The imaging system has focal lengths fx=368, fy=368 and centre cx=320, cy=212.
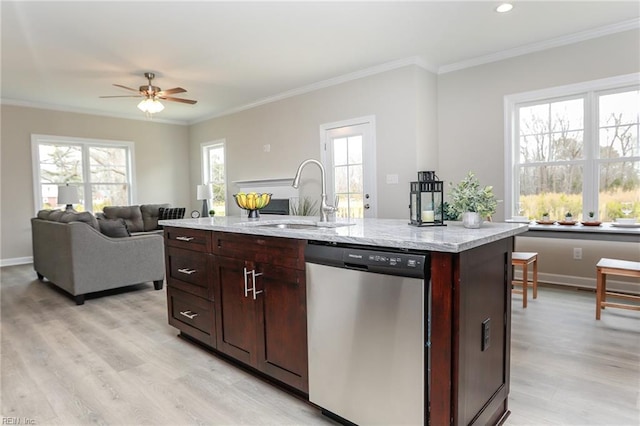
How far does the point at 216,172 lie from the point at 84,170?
7.90 feet

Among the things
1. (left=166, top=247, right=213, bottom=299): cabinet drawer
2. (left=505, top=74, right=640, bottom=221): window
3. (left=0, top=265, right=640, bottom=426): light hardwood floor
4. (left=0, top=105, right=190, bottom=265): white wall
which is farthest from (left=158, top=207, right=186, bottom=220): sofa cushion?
(left=505, top=74, right=640, bottom=221): window

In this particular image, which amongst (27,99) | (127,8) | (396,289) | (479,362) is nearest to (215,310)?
(396,289)

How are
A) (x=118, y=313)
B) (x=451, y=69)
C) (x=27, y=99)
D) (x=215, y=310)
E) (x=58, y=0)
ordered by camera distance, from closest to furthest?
(x=215, y=310) < (x=58, y=0) < (x=118, y=313) < (x=451, y=69) < (x=27, y=99)

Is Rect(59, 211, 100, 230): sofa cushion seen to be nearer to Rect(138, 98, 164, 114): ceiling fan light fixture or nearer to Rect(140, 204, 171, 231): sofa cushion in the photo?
Rect(138, 98, 164, 114): ceiling fan light fixture

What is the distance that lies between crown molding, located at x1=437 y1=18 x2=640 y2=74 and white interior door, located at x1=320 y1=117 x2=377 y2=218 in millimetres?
1305

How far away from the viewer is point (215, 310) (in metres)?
2.44

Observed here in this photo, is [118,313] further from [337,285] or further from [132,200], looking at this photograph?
[132,200]

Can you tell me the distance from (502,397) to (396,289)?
903mm

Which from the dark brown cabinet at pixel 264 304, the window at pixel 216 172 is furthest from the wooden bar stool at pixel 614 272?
the window at pixel 216 172

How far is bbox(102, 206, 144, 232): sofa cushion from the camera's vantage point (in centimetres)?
666

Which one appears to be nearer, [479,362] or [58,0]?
[479,362]

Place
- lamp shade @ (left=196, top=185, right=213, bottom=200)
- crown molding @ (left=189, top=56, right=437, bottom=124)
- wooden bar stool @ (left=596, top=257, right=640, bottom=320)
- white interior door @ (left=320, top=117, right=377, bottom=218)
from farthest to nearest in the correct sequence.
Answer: lamp shade @ (left=196, top=185, right=213, bottom=200)
white interior door @ (left=320, top=117, right=377, bottom=218)
crown molding @ (left=189, top=56, right=437, bottom=124)
wooden bar stool @ (left=596, top=257, right=640, bottom=320)

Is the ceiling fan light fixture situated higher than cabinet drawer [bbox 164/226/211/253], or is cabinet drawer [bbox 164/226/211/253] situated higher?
the ceiling fan light fixture

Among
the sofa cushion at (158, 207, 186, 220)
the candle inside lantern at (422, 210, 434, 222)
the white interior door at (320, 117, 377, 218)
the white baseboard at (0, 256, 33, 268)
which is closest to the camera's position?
the candle inside lantern at (422, 210, 434, 222)
